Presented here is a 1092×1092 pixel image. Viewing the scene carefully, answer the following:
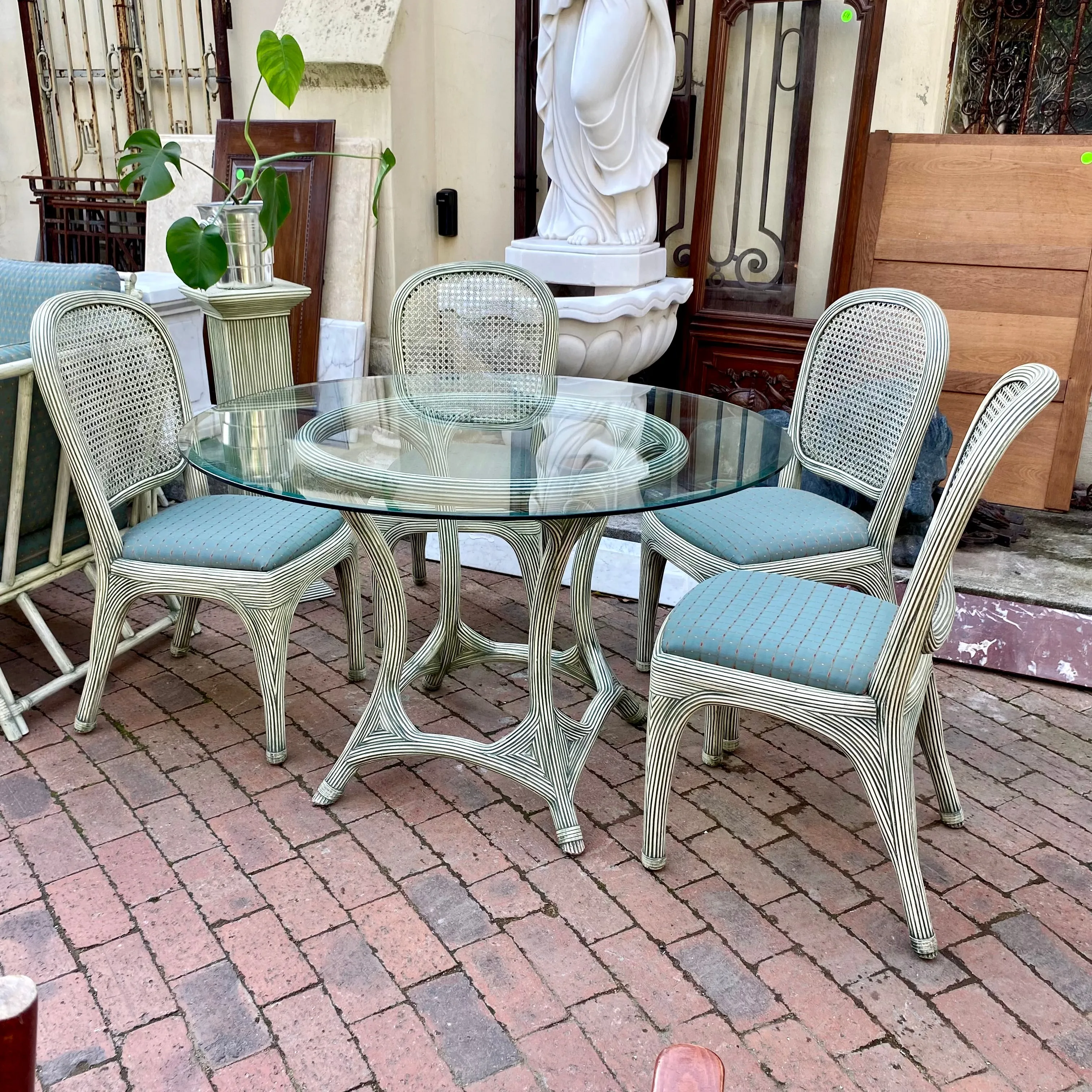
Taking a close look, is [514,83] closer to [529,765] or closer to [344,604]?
[344,604]

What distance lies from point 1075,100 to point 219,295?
3344 mm

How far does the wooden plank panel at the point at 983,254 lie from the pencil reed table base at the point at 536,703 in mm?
2200

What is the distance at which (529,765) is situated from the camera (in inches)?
96.1

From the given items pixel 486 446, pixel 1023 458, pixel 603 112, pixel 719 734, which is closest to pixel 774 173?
pixel 603 112

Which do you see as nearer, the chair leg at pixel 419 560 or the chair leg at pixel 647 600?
the chair leg at pixel 647 600

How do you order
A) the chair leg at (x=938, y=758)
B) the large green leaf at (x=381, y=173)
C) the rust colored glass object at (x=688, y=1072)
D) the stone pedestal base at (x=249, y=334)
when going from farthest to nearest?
the large green leaf at (x=381, y=173) → the stone pedestal base at (x=249, y=334) → the chair leg at (x=938, y=758) → the rust colored glass object at (x=688, y=1072)

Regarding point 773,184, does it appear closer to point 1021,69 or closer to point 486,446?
point 1021,69

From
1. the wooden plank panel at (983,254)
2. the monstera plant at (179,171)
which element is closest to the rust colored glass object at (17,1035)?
the monstera plant at (179,171)

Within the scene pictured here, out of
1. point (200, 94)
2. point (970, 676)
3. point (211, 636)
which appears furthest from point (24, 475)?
point (200, 94)

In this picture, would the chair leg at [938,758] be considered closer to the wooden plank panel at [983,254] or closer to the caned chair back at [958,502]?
the caned chair back at [958,502]

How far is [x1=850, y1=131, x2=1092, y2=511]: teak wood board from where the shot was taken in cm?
377

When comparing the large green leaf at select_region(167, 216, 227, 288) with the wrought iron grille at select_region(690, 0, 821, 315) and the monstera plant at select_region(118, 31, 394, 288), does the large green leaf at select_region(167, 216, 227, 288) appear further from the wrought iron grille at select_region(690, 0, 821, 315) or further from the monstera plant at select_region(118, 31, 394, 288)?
the wrought iron grille at select_region(690, 0, 821, 315)

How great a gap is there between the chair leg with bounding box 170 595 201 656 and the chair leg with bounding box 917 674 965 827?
2.06 meters

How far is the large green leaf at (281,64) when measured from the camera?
3.34 m
